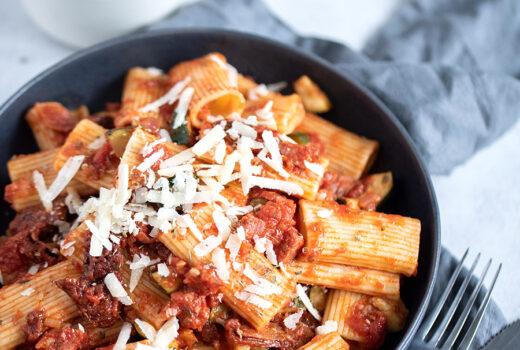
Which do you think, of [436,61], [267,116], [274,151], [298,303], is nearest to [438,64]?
[436,61]

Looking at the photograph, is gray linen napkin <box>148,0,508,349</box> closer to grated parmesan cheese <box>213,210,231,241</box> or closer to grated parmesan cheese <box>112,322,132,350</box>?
grated parmesan cheese <box>213,210,231,241</box>

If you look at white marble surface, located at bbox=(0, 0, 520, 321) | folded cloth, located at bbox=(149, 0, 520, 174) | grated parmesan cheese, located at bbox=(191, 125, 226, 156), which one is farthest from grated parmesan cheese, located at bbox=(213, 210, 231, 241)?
white marble surface, located at bbox=(0, 0, 520, 321)

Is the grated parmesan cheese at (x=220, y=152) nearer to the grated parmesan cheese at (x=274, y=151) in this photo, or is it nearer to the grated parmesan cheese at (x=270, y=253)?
the grated parmesan cheese at (x=274, y=151)

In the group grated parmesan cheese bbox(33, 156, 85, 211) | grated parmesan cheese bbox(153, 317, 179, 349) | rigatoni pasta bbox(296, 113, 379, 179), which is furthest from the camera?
rigatoni pasta bbox(296, 113, 379, 179)

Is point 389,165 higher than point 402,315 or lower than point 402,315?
higher

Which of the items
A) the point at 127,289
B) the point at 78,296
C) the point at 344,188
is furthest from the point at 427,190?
the point at 78,296

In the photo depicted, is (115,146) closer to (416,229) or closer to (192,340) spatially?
(192,340)
